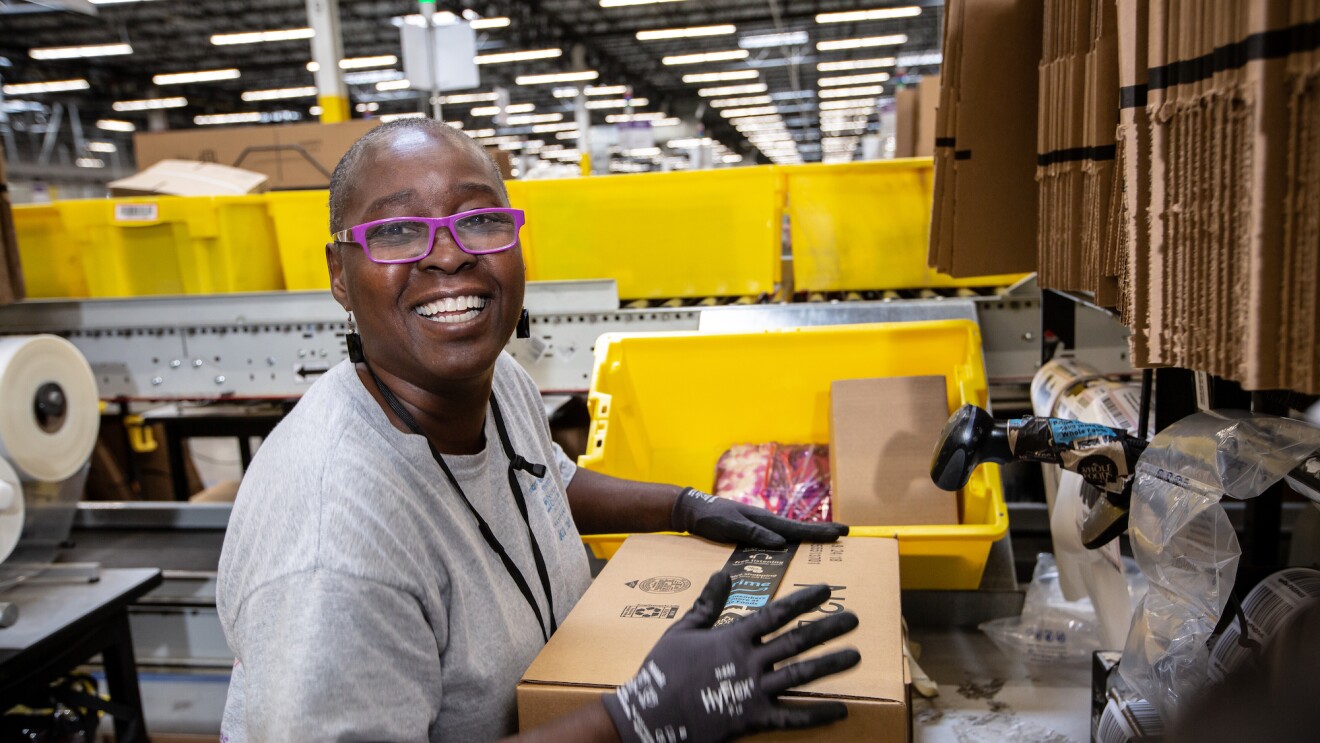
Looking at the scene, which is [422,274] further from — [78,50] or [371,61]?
[371,61]

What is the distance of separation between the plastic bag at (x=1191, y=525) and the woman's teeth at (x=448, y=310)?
907 mm

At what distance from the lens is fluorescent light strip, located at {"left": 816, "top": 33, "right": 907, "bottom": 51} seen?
14227mm

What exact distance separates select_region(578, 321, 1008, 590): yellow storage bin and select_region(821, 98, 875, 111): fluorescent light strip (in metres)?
19.7

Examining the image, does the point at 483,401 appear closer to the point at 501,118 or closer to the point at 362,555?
the point at 362,555

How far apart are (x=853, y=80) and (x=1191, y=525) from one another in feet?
60.7

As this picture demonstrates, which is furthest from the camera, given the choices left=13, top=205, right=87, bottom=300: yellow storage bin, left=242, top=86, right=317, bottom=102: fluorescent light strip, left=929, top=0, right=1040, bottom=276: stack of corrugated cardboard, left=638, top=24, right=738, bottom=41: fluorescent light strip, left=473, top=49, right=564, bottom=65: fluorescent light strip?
left=242, top=86, right=317, bottom=102: fluorescent light strip

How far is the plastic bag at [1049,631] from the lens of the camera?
→ 171 cm

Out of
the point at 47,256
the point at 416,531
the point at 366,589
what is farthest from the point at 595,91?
the point at 366,589

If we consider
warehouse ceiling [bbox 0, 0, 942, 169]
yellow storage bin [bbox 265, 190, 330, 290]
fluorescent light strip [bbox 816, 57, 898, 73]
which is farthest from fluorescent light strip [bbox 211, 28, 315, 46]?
yellow storage bin [bbox 265, 190, 330, 290]

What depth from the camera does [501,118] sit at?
9773 mm

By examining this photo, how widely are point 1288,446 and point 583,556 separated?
1.00 meters

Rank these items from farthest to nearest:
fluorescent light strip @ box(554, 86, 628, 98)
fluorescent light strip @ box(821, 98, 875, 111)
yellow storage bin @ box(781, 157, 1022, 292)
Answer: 1. fluorescent light strip @ box(821, 98, 875, 111)
2. fluorescent light strip @ box(554, 86, 628, 98)
3. yellow storage bin @ box(781, 157, 1022, 292)

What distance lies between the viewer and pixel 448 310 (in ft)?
3.67

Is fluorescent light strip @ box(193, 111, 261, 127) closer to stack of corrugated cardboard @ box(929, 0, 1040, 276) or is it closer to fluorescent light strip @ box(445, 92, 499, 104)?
fluorescent light strip @ box(445, 92, 499, 104)
